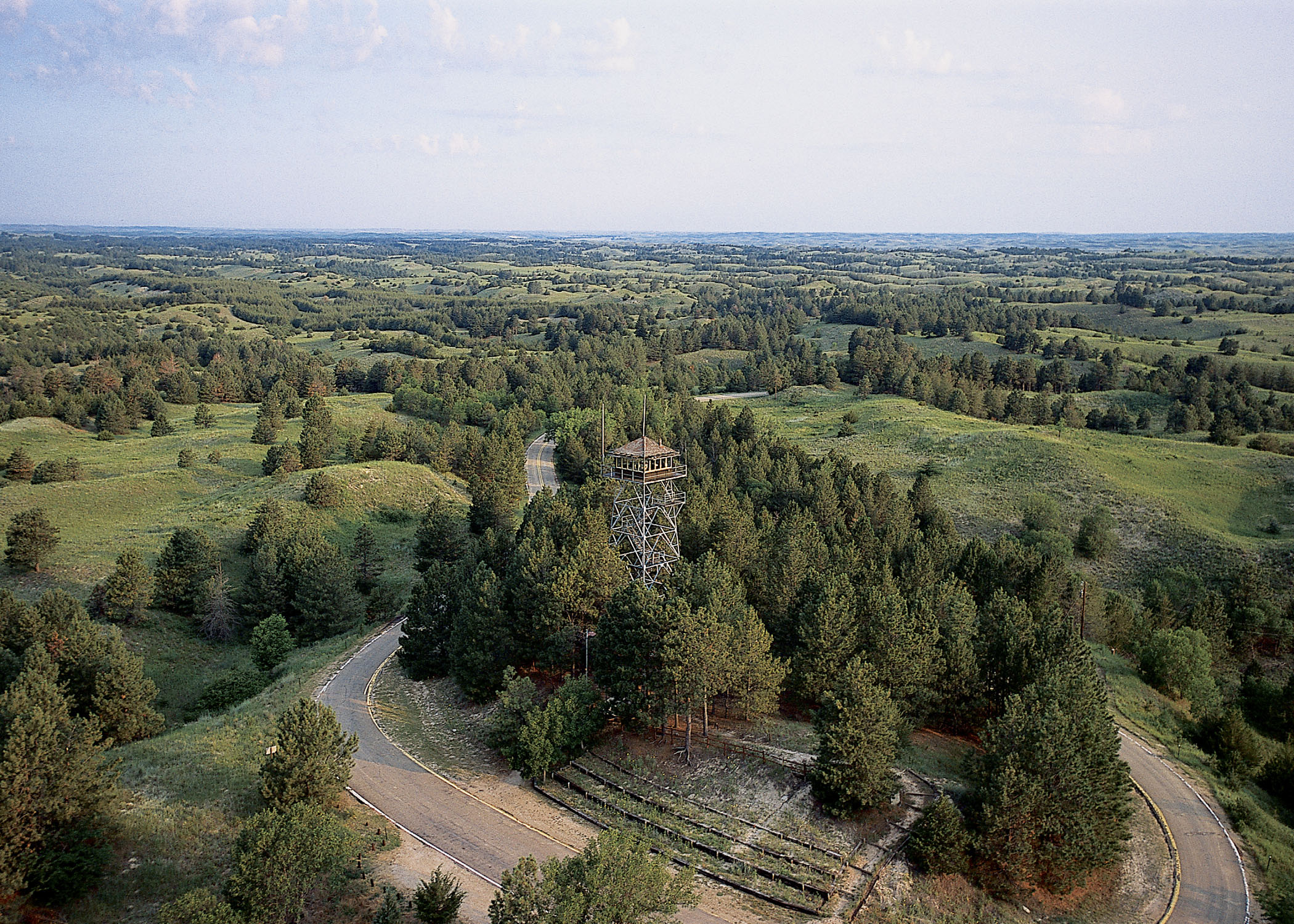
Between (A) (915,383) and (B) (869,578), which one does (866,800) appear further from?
(A) (915,383)

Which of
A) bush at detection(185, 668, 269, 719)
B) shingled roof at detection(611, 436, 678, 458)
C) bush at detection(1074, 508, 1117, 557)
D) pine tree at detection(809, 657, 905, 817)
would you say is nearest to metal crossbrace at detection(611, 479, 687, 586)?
shingled roof at detection(611, 436, 678, 458)

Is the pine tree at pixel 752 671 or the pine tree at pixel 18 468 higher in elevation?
the pine tree at pixel 752 671

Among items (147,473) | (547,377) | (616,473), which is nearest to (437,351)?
(547,377)

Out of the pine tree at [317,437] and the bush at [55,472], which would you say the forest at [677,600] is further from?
the pine tree at [317,437]

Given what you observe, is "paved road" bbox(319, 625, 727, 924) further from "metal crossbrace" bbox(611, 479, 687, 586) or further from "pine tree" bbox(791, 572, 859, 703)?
"metal crossbrace" bbox(611, 479, 687, 586)

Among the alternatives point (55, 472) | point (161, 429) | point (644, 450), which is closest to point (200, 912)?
point (644, 450)

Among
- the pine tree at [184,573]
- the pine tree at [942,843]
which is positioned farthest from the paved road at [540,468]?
the pine tree at [942,843]
